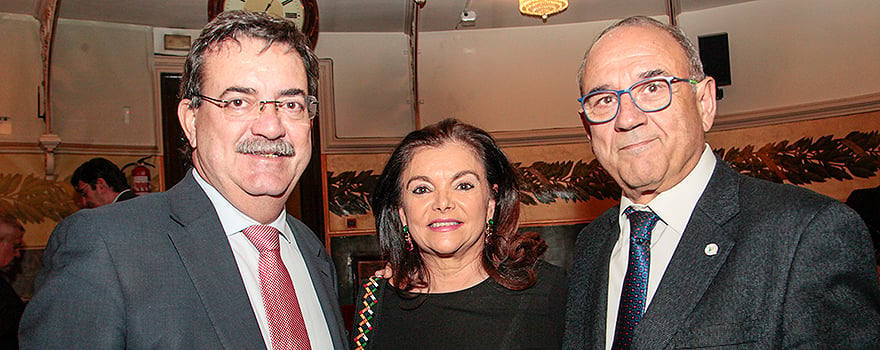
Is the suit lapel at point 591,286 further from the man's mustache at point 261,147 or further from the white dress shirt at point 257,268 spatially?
the man's mustache at point 261,147

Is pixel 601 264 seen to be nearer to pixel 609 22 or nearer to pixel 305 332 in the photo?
pixel 305 332

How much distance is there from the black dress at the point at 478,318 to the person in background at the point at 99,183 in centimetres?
392

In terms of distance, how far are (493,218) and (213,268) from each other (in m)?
1.20

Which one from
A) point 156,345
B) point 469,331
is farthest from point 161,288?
point 469,331

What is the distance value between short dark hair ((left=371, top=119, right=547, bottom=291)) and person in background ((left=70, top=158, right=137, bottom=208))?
369cm

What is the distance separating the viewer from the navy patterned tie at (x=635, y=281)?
183 cm

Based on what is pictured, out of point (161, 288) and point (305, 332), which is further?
point (305, 332)

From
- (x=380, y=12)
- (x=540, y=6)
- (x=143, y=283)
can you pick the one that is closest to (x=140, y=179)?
(x=380, y=12)

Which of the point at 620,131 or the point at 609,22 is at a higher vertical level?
the point at 609,22

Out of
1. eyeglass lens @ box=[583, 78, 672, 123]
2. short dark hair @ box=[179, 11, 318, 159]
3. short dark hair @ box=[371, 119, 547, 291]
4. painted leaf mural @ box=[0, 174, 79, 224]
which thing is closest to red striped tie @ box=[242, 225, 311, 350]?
short dark hair @ box=[179, 11, 318, 159]

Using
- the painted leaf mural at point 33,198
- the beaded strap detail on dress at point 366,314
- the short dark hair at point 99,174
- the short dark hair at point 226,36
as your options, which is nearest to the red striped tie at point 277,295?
the short dark hair at point 226,36

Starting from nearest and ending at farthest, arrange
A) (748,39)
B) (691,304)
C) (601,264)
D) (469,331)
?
1. (691,304)
2. (601,264)
3. (469,331)
4. (748,39)

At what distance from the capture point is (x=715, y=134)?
6.84 metres

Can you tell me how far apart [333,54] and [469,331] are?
5.50 m
